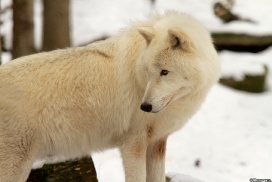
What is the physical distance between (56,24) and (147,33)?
5.51 metres

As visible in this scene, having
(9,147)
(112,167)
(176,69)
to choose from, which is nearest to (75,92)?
(9,147)

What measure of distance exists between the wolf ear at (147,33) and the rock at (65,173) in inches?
80.5

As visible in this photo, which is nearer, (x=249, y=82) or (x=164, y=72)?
(x=164, y=72)

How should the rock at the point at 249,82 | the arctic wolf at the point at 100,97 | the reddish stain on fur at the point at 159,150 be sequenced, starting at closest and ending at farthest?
the arctic wolf at the point at 100,97 → the reddish stain on fur at the point at 159,150 → the rock at the point at 249,82

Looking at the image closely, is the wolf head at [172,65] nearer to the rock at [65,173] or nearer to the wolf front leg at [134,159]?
the wolf front leg at [134,159]

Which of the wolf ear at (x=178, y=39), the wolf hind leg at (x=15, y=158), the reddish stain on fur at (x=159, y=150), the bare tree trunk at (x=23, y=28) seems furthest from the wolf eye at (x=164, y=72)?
the bare tree trunk at (x=23, y=28)

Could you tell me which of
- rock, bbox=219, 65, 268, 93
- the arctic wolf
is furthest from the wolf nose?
rock, bbox=219, 65, 268, 93

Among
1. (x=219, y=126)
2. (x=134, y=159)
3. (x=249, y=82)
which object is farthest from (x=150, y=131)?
(x=249, y=82)

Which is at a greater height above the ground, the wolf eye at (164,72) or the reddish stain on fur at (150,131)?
the wolf eye at (164,72)

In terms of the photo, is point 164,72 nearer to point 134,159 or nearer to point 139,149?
point 139,149

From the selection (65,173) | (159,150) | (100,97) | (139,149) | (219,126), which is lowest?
(219,126)

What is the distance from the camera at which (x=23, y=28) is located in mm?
8398

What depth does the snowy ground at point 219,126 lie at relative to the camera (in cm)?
683

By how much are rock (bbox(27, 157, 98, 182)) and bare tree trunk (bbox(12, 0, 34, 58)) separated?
436cm
